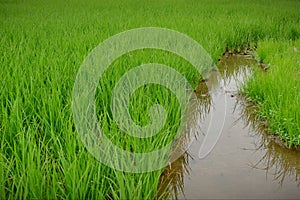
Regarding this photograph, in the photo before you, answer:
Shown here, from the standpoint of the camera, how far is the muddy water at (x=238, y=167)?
1959mm

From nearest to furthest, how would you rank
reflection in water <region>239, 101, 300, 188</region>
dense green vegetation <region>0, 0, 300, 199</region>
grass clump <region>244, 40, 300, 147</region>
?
dense green vegetation <region>0, 0, 300, 199</region>
reflection in water <region>239, 101, 300, 188</region>
grass clump <region>244, 40, 300, 147</region>

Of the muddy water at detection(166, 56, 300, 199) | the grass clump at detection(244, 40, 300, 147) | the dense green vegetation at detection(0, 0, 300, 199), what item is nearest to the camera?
the dense green vegetation at detection(0, 0, 300, 199)

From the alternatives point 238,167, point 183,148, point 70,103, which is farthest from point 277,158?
point 70,103

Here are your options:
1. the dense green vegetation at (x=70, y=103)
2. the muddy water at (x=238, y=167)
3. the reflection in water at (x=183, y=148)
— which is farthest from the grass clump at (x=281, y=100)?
the reflection in water at (x=183, y=148)

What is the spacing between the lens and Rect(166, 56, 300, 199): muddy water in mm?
1959

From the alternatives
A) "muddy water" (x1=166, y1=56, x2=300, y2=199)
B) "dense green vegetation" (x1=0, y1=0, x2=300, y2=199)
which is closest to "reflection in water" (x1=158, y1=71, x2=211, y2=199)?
"muddy water" (x1=166, y1=56, x2=300, y2=199)

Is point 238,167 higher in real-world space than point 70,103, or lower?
lower

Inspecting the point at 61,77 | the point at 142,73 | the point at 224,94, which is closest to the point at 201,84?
the point at 224,94

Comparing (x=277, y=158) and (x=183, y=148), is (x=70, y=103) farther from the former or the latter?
(x=277, y=158)

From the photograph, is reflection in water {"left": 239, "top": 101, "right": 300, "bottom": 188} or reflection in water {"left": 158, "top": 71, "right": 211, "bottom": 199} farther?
reflection in water {"left": 239, "top": 101, "right": 300, "bottom": 188}

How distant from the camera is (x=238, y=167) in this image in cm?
221

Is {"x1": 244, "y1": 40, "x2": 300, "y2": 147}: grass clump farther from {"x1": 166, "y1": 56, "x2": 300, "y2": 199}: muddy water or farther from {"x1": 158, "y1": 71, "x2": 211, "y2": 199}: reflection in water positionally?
{"x1": 158, "y1": 71, "x2": 211, "y2": 199}: reflection in water

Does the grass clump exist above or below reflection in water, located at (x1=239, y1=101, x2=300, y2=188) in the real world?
above

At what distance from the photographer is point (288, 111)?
2.46 m
